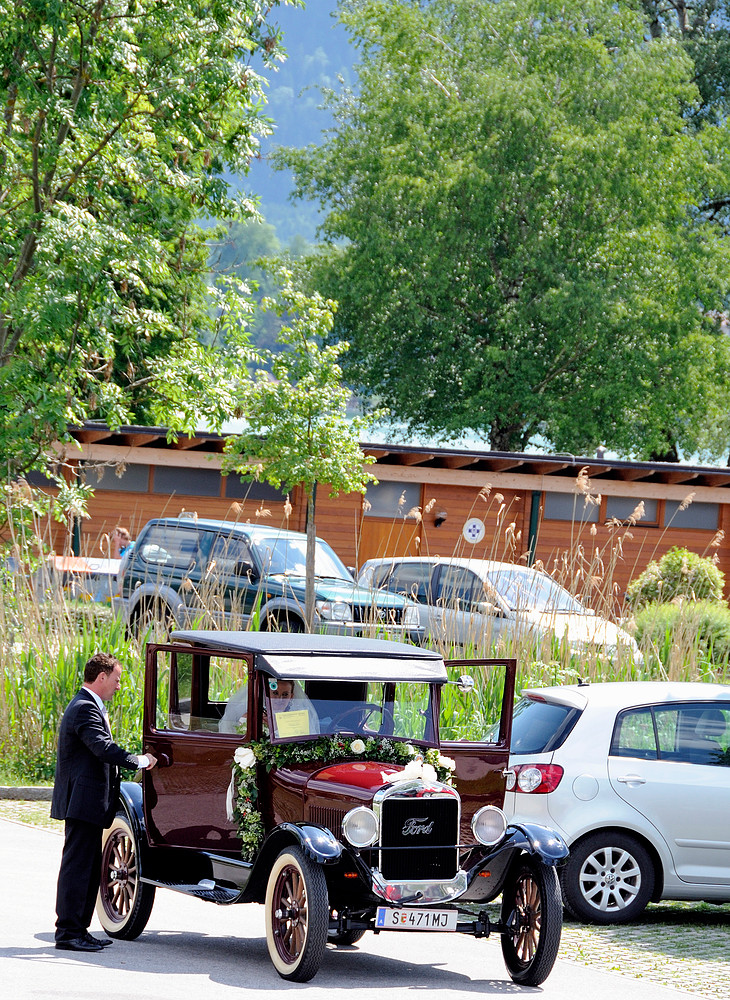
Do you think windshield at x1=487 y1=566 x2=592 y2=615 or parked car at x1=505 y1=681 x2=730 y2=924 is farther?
windshield at x1=487 y1=566 x2=592 y2=615

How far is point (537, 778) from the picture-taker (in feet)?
27.9

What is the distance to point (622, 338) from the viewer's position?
3934cm

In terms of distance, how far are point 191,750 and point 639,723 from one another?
3209 mm

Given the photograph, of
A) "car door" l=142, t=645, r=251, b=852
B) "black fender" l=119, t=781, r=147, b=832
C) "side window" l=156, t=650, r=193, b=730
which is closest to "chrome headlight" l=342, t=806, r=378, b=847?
"car door" l=142, t=645, r=251, b=852

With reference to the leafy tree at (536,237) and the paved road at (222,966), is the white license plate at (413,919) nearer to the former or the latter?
the paved road at (222,966)

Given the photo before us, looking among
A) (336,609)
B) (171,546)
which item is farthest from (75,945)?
(171,546)

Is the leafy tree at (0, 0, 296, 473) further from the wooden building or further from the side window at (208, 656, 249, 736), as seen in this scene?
the wooden building

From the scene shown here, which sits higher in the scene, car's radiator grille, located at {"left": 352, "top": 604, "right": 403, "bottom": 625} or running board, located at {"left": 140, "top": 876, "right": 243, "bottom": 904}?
car's radiator grille, located at {"left": 352, "top": 604, "right": 403, "bottom": 625}

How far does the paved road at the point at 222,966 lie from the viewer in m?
5.89

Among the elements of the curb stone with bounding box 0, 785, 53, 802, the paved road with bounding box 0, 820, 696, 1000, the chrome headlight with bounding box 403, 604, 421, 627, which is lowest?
the curb stone with bounding box 0, 785, 53, 802

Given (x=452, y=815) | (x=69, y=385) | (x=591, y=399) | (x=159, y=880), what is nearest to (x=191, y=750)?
(x=159, y=880)

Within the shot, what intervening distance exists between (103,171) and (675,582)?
393 inches

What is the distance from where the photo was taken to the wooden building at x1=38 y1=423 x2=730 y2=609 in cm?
2686

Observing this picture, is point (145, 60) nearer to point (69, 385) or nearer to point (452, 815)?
point (69, 385)
